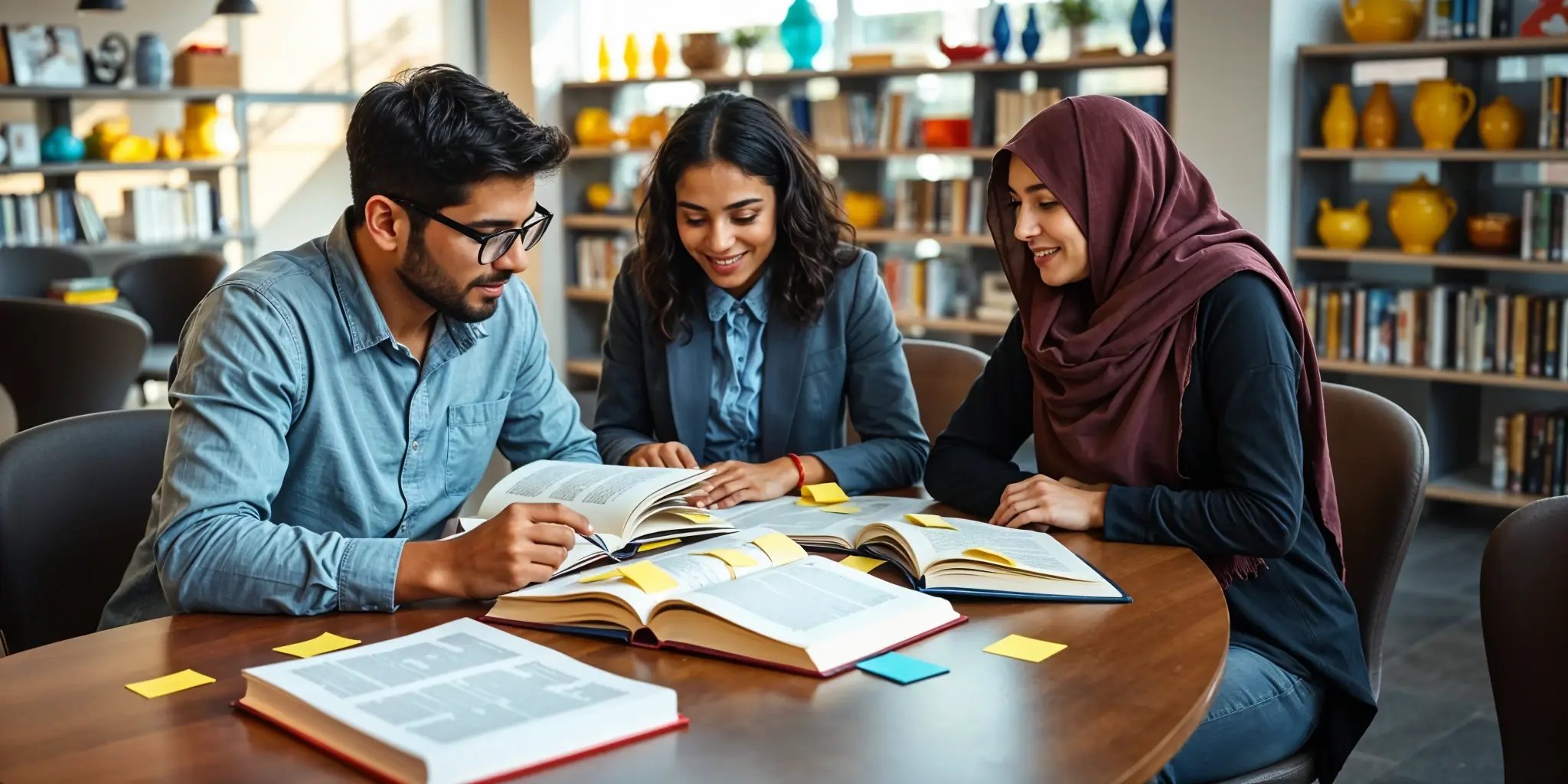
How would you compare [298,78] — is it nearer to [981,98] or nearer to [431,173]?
[981,98]

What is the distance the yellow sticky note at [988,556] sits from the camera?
5.34ft

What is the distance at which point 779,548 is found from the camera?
5.49 feet

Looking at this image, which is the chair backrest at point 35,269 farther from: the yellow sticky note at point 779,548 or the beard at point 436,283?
the yellow sticky note at point 779,548

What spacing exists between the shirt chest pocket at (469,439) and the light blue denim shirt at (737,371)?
0.51 m

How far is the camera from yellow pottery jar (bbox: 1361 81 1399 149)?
4934 mm

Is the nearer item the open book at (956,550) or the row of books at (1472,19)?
the open book at (956,550)

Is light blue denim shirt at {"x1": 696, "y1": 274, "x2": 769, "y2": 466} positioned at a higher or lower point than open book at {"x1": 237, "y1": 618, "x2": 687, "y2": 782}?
higher

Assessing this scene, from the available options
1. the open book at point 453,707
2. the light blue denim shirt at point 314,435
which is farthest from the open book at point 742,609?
the light blue denim shirt at point 314,435

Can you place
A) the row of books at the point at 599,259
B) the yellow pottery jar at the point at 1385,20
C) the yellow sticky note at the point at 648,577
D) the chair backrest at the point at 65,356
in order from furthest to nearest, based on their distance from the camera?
the row of books at the point at 599,259 → the yellow pottery jar at the point at 1385,20 → the chair backrest at the point at 65,356 → the yellow sticky note at the point at 648,577

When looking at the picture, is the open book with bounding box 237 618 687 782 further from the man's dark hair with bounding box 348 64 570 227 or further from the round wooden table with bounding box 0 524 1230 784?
the man's dark hair with bounding box 348 64 570 227

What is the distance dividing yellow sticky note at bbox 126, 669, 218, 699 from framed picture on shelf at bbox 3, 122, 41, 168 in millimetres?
5968

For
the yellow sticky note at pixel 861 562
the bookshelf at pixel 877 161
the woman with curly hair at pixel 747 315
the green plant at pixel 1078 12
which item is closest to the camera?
the yellow sticky note at pixel 861 562

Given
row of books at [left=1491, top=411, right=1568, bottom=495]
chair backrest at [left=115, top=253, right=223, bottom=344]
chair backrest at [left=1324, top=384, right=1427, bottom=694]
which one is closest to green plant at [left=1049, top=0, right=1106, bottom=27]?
row of books at [left=1491, top=411, right=1568, bottom=495]

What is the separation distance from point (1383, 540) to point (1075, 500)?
1.44ft
